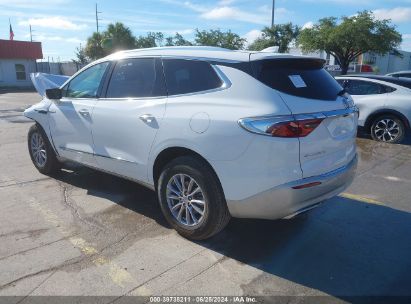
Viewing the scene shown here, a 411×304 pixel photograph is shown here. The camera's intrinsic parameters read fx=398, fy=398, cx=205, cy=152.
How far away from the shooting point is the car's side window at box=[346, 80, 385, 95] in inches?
365

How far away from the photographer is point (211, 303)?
9.93 ft

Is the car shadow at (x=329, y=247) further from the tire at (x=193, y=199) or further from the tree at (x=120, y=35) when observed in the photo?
the tree at (x=120, y=35)

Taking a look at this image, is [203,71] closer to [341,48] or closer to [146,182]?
[146,182]

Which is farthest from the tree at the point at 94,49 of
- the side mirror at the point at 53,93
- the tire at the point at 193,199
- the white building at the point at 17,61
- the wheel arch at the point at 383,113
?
the tire at the point at 193,199

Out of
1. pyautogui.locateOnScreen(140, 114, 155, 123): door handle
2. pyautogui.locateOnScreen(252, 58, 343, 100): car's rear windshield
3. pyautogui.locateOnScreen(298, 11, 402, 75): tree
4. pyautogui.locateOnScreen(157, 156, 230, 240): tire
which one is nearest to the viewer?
pyautogui.locateOnScreen(252, 58, 343, 100): car's rear windshield

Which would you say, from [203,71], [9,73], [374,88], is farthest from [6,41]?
[203,71]

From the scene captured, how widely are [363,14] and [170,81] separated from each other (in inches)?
1152

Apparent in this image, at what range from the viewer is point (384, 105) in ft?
29.5

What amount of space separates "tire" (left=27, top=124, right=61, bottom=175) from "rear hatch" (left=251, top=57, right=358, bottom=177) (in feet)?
11.9

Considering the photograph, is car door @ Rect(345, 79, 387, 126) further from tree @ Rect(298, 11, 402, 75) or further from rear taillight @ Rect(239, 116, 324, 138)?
tree @ Rect(298, 11, 402, 75)

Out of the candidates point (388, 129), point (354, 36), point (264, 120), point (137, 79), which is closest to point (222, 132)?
point (264, 120)

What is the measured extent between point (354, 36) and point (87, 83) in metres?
27.6

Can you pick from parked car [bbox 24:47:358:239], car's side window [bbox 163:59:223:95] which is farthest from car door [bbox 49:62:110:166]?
car's side window [bbox 163:59:223:95]

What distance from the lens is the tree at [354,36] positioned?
2856 cm
